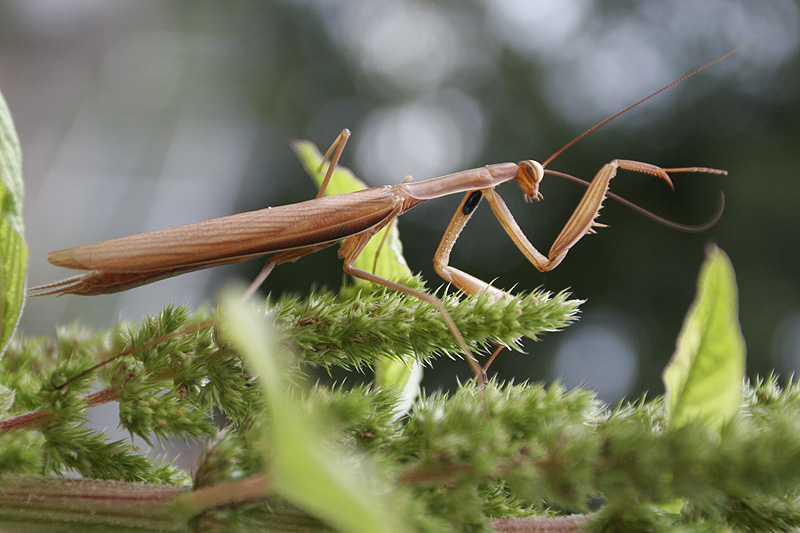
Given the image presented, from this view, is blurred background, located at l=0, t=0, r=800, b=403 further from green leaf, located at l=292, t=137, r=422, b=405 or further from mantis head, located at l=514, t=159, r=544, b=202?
green leaf, located at l=292, t=137, r=422, b=405

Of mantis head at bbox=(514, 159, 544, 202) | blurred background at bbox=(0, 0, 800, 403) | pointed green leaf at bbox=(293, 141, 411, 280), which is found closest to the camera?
pointed green leaf at bbox=(293, 141, 411, 280)

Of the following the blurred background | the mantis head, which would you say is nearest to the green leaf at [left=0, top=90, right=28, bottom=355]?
the mantis head

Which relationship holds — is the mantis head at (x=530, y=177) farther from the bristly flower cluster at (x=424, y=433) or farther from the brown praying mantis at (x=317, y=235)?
the bristly flower cluster at (x=424, y=433)

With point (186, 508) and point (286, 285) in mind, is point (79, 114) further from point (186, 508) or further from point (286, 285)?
point (186, 508)

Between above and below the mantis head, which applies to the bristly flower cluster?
above

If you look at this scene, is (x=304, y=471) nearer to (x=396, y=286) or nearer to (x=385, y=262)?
(x=396, y=286)

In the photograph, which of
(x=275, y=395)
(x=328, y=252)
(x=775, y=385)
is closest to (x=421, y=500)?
(x=275, y=395)

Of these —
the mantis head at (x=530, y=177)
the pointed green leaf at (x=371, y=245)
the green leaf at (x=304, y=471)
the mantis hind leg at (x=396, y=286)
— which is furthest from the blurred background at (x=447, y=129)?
the green leaf at (x=304, y=471)

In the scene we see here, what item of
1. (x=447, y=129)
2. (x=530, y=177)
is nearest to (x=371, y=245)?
(x=530, y=177)
